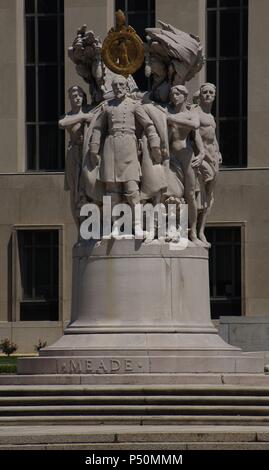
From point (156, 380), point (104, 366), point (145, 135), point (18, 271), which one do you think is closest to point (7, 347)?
point (18, 271)

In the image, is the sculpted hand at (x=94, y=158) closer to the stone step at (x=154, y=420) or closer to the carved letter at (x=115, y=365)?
the carved letter at (x=115, y=365)

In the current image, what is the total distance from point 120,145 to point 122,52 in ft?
7.86

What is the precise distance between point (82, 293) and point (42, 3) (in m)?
44.0

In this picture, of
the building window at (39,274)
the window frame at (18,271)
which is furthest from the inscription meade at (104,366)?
the building window at (39,274)

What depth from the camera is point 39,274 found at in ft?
281

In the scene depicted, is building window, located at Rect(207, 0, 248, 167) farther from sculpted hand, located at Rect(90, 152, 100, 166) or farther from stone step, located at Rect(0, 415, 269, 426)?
stone step, located at Rect(0, 415, 269, 426)

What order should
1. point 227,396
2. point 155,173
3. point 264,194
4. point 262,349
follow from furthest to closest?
point 264,194 < point 262,349 < point 155,173 < point 227,396

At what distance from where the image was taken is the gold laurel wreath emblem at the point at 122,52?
4341cm

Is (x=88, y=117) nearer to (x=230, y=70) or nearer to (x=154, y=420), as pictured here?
(x=154, y=420)

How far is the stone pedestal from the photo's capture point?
41.3 meters

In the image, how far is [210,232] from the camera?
8381cm

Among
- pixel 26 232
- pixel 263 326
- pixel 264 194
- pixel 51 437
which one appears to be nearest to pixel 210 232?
pixel 264 194

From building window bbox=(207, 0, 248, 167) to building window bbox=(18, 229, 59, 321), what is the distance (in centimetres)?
876
